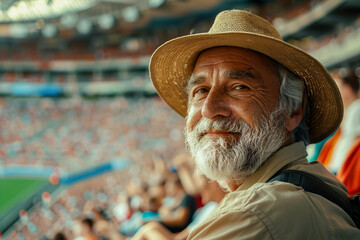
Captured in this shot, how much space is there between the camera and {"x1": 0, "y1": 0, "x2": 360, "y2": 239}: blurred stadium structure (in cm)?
1083

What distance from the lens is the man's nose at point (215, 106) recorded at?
1365mm

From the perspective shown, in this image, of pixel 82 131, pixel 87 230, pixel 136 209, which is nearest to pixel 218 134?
pixel 87 230

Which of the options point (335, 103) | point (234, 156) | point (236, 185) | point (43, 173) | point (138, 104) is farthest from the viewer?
point (138, 104)

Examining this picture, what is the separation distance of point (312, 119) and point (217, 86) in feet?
1.92

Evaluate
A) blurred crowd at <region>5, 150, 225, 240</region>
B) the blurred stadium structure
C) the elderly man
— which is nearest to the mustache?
the elderly man

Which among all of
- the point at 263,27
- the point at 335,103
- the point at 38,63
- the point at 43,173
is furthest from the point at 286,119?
the point at 38,63

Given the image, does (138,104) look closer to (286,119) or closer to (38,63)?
(38,63)

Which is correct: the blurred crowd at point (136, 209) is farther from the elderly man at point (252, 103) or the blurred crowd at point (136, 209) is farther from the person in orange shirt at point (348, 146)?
the elderly man at point (252, 103)

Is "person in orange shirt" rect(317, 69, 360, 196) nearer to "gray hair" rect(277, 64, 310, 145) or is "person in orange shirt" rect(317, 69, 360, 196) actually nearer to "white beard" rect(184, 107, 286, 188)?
"gray hair" rect(277, 64, 310, 145)

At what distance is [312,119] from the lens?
5.62 feet

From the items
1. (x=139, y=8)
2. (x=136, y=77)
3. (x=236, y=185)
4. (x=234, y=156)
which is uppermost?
(x=139, y=8)

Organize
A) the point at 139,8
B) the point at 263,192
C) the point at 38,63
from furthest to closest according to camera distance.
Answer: the point at 38,63 → the point at 139,8 → the point at 263,192

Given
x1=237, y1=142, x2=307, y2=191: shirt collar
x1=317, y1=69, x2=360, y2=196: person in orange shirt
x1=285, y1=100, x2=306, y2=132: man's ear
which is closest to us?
x1=237, y1=142, x2=307, y2=191: shirt collar

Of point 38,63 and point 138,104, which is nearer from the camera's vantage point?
point 138,104
